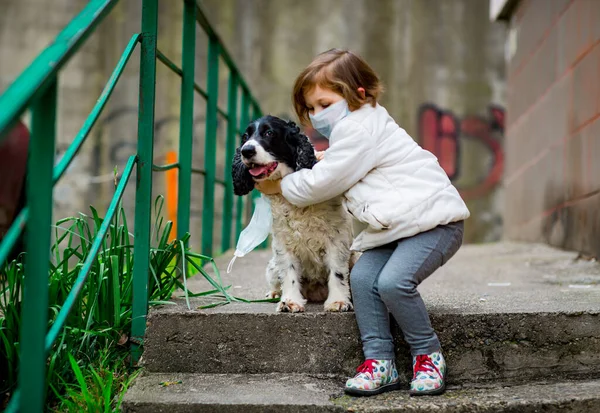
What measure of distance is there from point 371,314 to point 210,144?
1908 mm

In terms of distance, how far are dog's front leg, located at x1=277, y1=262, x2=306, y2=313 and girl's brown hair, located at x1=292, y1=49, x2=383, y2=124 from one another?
648 millimetres

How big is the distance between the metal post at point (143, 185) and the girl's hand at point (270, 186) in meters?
0.40

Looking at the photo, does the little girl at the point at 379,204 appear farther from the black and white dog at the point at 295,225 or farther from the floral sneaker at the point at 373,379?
the black and white dog at the point at 295,225

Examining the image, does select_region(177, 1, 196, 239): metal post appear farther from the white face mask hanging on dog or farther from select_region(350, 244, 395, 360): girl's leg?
select_region(350, 244, 395, 360): girl's leg

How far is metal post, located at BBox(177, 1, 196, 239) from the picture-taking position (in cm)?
297

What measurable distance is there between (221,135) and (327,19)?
7.21ft

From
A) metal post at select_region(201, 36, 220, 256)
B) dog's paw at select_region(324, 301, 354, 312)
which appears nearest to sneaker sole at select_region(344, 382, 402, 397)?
dog's paw at select_region(324, 301, 354, 312)

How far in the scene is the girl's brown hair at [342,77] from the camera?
2.30m

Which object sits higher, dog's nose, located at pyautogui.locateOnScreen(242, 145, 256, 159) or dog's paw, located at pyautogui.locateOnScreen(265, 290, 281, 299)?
dog's nose, located at pyautogui.locateOnScreen(242, 145, 256, 159)

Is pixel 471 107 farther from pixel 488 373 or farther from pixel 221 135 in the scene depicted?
pixel 488 373

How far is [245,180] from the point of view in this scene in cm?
245

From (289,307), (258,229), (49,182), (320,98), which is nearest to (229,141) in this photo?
(258,229)

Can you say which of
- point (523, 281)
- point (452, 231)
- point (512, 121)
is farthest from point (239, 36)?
point (452, 231)

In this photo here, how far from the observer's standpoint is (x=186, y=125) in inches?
119
